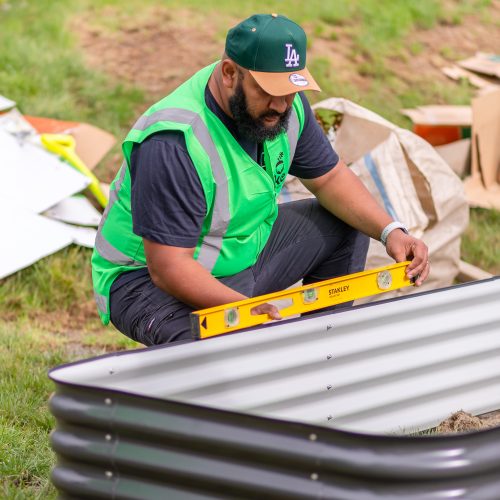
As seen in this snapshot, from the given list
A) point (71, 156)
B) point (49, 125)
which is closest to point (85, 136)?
point (49, 125)

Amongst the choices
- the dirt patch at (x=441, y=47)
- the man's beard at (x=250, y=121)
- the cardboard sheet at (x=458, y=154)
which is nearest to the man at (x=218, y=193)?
the man's beard at (x=250, y=121)

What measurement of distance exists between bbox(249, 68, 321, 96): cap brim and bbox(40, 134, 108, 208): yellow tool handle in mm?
2474

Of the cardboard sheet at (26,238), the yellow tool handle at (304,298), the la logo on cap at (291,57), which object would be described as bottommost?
the cardboard sheet at (26,238)

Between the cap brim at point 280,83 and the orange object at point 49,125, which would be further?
the orange object at point 49,125

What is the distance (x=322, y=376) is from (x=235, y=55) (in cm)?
108

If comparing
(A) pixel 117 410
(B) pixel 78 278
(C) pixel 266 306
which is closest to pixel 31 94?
(B) pixel 78 278

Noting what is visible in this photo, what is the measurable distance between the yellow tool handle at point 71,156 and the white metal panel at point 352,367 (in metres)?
2.71

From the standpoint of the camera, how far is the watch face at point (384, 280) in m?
3.30

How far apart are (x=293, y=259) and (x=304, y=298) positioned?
0.63 m

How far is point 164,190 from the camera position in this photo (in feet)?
9.93

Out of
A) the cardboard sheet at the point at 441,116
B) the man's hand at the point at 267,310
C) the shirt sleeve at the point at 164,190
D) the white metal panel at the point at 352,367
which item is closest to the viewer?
the white metal panel at the point at 352,367

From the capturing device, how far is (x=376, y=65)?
754 centimetres

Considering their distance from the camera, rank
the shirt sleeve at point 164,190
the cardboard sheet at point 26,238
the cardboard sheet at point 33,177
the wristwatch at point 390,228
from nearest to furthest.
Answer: the shirt sleeve at point 164,190
the wristwatch at point 390,228
the cardboard sheet at point 26,238
the cardboard sheet at point 33,177

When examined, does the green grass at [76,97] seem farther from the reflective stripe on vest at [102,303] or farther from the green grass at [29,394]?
the reflective stripe on vest at [102,303]
